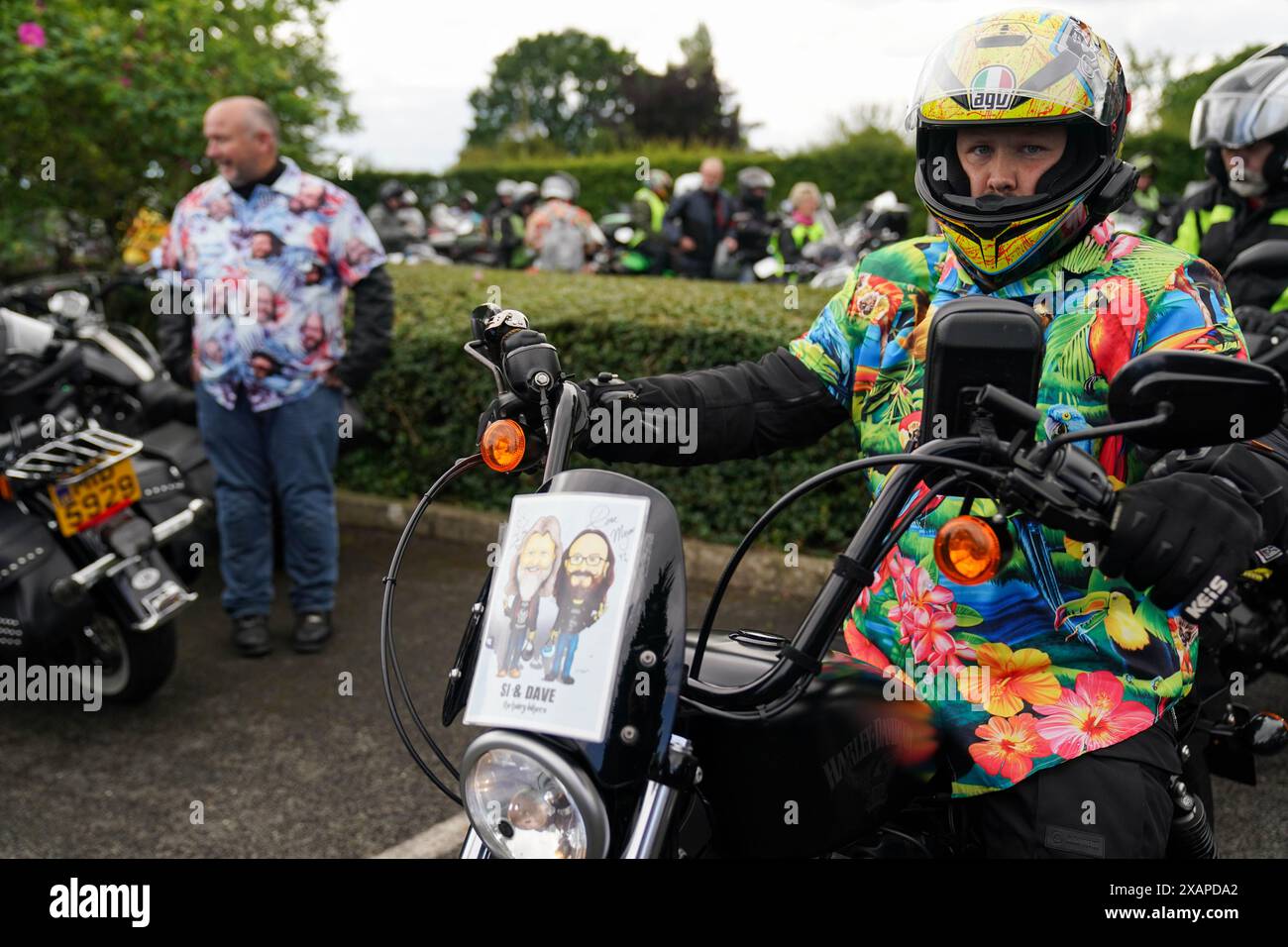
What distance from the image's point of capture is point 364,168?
114 ft

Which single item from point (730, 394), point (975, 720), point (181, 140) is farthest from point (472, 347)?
point (181, 140)

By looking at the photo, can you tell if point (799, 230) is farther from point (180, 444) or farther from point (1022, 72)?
point (1022, 72)

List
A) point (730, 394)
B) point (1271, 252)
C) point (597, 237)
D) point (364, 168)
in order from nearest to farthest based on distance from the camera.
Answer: point (730, 394), point (1271, 252), point (597, 237), point (364, 168)

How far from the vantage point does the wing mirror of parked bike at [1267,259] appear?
2967 millimetres

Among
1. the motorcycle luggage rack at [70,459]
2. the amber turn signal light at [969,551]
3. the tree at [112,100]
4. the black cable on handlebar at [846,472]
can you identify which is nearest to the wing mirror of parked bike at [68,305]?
the motorcycle luggage rack at [70,459]

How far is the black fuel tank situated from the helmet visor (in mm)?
872

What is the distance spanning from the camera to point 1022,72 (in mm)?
1825

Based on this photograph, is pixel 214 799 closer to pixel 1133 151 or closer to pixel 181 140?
pixel 181 140

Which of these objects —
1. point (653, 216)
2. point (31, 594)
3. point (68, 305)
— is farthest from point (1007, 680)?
point (653, 216)

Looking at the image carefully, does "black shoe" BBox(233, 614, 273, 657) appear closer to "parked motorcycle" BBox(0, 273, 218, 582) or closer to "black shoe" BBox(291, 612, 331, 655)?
"black shoe" BBox(291, 612, 331, 655)

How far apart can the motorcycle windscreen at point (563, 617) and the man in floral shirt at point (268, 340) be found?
3864 mm

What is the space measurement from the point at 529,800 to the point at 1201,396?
873 millimetres

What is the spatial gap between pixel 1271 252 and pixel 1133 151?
22206 mm

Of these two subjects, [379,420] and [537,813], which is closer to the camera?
[537,813]
